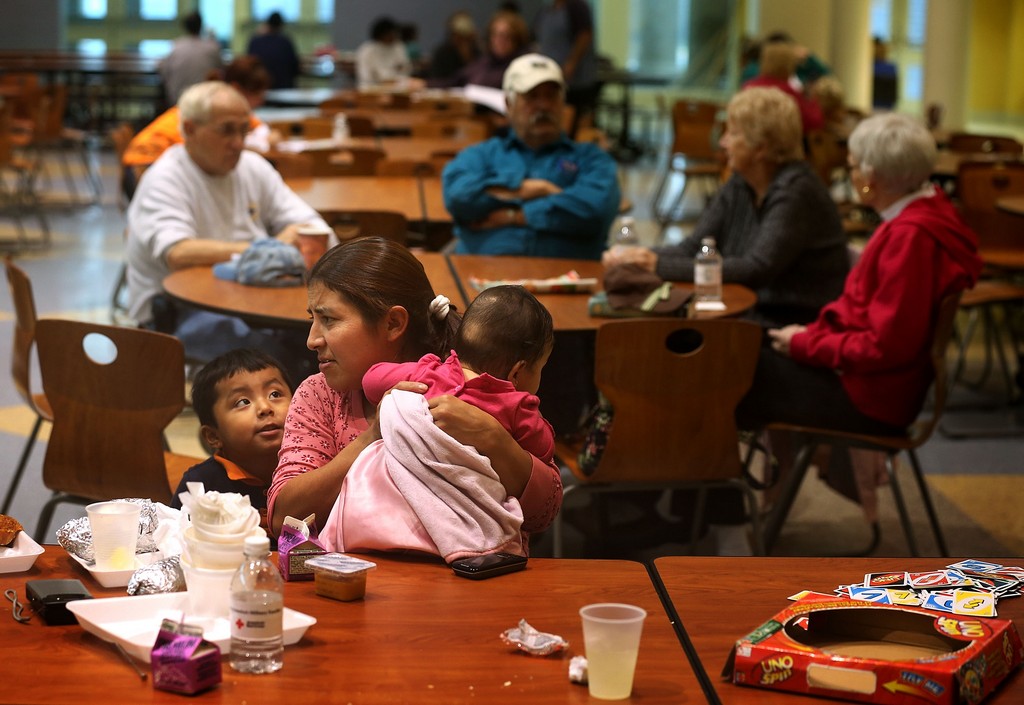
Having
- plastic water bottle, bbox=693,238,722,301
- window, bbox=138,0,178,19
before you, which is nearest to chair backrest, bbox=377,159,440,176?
plastic water bottle, bbox=693,238,722,301

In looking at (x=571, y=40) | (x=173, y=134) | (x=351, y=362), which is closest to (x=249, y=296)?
(x=351, y=362)

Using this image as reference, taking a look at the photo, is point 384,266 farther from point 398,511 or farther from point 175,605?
point 175,605

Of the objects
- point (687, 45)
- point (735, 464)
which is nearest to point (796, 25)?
point (687, 45)

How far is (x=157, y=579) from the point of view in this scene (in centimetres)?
174

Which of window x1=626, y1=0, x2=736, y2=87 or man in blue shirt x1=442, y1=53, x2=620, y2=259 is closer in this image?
man in blue shirt x1=442, y1=53, x2=620, y2=259

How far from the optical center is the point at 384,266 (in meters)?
2.19

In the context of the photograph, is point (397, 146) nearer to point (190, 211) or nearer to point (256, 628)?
point (190, 211)

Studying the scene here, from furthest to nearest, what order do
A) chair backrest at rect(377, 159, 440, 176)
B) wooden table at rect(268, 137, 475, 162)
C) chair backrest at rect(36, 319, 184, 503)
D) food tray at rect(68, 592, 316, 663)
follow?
wooden table at rect(268, 137, 475, 162) → chair backrest at rect(377, 159, 440, 176) → chair backrest at rect(36, 319, 184, 503) → food tray at rect(68, 592, 316, 663)

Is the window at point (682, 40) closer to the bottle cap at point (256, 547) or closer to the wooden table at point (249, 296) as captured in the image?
the wooden table at point (249, 296)

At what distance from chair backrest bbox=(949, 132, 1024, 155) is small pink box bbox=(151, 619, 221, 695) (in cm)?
771

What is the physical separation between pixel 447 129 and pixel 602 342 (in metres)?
6.17

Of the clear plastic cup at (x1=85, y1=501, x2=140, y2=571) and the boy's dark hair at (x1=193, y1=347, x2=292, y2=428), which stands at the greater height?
the boy's dark hair at (x1=193, y1=347, x2=292, y2=428)

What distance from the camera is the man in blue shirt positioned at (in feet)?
15.3

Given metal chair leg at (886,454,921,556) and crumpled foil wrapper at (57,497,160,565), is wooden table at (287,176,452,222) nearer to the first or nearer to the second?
metal chair leg at (886,454,921,556)
